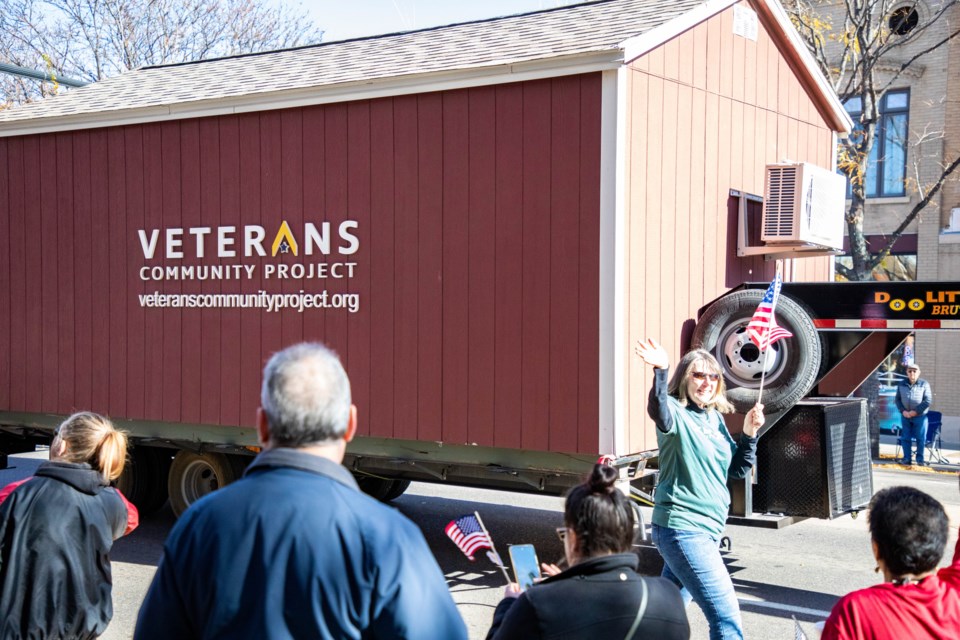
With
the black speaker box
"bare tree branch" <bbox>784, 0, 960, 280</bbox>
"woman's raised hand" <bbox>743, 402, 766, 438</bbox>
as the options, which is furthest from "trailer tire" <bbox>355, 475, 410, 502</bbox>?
"bare tree branch" <bbox>784, 0, 960, 280</bbox>

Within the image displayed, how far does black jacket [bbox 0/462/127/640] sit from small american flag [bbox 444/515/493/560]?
1244mm

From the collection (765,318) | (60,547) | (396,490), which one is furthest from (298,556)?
(396,490)

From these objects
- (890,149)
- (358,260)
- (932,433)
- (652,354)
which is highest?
(890,149)

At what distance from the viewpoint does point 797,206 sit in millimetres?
8297

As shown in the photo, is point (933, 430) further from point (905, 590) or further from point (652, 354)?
point (905, 590)

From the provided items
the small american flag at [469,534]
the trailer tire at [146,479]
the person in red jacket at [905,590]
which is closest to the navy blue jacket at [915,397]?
the trailer tire at [146,479]

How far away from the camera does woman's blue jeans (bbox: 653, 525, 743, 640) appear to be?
4621 mm

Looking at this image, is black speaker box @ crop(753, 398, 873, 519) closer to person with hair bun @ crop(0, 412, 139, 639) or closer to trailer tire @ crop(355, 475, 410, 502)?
trailer tire @ crop(355, 475, 410, 502)

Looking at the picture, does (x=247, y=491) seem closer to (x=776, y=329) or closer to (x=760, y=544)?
(x=776, y=329)

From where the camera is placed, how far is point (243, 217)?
343 inches

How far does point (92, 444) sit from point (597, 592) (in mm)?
1953

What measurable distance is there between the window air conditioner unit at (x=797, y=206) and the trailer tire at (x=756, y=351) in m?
1.17

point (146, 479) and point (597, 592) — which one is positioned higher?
point (597, 592)

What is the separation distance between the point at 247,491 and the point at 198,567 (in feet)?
0.61
